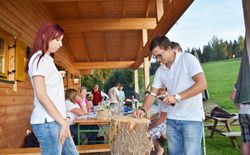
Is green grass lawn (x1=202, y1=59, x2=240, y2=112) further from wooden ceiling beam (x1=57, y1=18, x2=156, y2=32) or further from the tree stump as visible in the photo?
the tree stump

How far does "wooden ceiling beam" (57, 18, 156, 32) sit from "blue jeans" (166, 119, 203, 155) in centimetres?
575

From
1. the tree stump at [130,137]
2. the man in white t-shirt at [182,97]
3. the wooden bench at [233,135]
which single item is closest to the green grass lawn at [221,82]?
the wooden bench at [233,135]

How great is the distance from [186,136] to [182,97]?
30cm

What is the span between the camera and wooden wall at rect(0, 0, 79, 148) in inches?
144

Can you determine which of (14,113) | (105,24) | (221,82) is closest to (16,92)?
(14,113)

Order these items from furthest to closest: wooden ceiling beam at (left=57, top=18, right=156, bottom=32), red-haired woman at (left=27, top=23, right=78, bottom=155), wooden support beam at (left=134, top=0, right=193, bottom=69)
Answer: wooden ceiling beam at (left=57, top=18, right=156, bottom=32)
wooden support beam at (left=134, top=0, right=193, bottom=69)
red-haired woman at (left=27, top=23, right=78, bottom=155)

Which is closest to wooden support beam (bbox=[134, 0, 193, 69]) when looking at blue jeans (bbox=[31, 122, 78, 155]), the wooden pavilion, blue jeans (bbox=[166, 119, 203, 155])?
the wooden pavilion

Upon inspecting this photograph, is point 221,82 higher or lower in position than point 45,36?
lower

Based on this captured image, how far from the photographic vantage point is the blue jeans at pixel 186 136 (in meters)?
1.90

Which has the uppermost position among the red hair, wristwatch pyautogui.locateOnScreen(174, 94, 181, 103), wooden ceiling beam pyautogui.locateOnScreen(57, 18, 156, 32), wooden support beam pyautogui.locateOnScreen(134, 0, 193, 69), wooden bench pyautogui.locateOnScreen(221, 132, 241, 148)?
wooden ceiling beam pyautogui.locateOnScreen(57, 18, 156, 32)

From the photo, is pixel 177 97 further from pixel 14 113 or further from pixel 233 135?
pixel 233 135

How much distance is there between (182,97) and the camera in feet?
5.94

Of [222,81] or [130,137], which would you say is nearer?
[130,137]

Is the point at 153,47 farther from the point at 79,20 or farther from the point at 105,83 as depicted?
the point at 105,83
